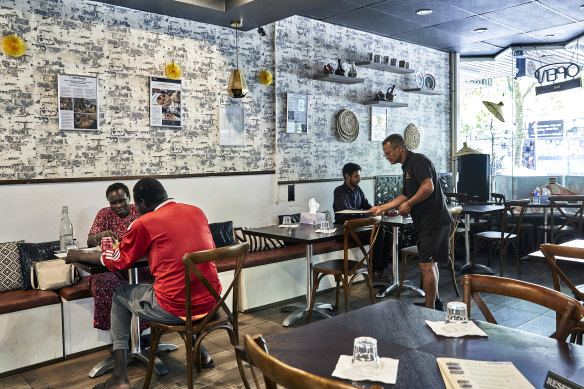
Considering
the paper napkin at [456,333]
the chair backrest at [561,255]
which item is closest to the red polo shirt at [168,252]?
the paper napkin at [456,333]

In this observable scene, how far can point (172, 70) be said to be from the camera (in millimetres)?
4688

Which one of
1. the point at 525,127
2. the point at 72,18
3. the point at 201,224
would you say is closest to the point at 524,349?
the point at 201,224

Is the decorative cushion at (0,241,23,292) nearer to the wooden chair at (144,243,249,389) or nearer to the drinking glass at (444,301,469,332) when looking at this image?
the wooden chair at (144,243,249,389)

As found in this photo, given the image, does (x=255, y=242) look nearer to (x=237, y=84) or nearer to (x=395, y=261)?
(x=395, y=261)

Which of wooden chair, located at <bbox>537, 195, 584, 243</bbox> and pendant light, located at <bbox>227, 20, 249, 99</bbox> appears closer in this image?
pendant light, located at <bbox>227, 20, 249, 99</bbox>

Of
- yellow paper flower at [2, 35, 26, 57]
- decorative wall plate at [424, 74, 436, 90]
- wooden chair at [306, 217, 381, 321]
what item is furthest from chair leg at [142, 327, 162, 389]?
decorative wall plate at [424, 74, 436, 90]

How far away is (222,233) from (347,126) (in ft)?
7.98

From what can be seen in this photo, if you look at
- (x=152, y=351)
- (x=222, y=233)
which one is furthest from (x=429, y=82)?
(x=152, y=351)

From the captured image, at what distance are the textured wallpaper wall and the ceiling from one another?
0.22 meters

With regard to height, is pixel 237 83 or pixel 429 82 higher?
pixel 429 82

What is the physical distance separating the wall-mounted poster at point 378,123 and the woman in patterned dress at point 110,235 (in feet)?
12.7

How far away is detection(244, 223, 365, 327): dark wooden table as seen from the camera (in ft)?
13.1

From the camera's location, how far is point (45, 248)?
3.95 metres

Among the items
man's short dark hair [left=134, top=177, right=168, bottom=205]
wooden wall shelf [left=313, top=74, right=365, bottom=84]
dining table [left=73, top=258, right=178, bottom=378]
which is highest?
wooden wall shelf [left=313, top=74, right=365, bottom=84]
